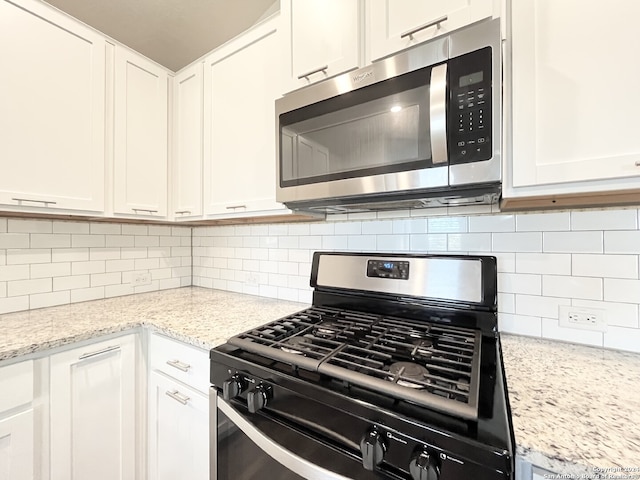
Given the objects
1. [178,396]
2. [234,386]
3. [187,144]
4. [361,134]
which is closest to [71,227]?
[187,144]

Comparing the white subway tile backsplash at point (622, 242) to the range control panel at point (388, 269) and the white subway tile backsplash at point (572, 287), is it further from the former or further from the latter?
the range control panel at point (388, 269)

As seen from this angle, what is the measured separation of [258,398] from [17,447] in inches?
37.6

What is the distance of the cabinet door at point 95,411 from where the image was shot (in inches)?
43.4

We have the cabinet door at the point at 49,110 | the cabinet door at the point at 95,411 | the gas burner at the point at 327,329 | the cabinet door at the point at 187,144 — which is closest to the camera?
the gas burner at the point at 327,329

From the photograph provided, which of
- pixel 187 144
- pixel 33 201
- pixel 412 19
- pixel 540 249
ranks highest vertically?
pixel 412 19

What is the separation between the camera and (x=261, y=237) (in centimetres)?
181

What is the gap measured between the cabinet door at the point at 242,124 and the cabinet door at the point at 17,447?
3.58 ft

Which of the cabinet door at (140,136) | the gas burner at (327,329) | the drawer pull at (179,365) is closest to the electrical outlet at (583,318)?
the gas burner at (327,329)

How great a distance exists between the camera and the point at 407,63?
90 centimetres

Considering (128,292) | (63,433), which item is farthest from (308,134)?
(128,292)

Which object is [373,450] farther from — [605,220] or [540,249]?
[605,220]

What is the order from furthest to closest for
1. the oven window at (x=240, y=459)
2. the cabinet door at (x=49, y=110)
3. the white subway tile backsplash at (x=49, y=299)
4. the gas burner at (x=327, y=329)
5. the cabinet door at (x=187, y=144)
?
the cabinet door at (x=187, y=144) → the white subway tile backsplash at (x=49, y=299) → the cabinet door at (x=49, y=110) → the gas burner at (x=327, y=329) → the oven window at (x=240, y=459)

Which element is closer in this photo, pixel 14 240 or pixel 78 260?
pixel 14 240

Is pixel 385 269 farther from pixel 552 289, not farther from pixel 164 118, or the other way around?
pixel 164 118
